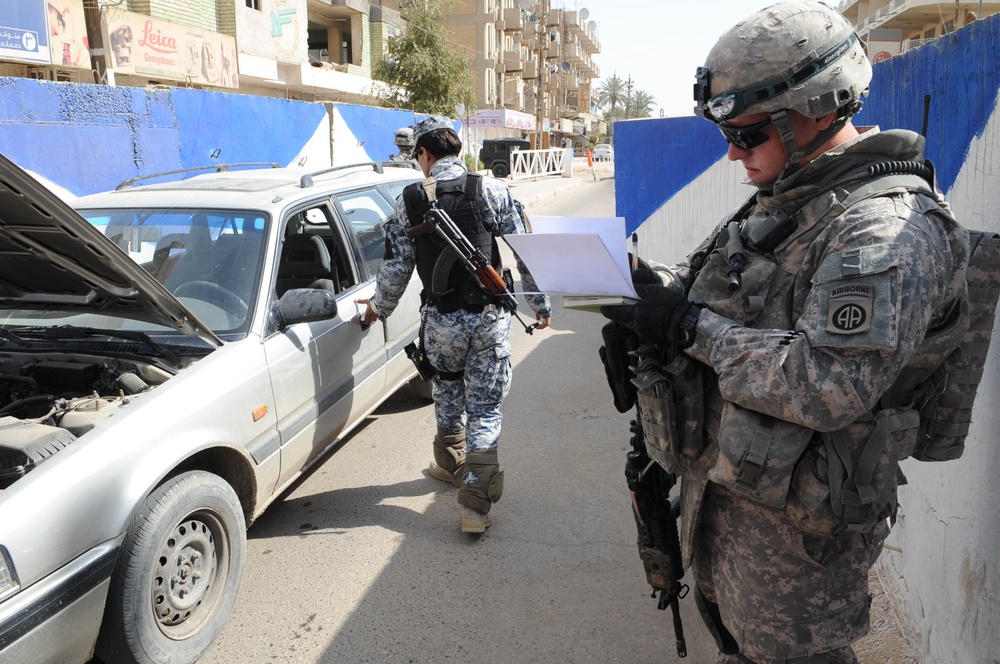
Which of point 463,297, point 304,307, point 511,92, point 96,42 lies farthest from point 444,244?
point 511,92

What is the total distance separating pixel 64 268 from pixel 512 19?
195ft

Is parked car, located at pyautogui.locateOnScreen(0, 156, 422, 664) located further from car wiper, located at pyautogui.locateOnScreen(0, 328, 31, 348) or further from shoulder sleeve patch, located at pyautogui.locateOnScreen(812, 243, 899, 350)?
shoulder sleeve patch, located at pyautogui.locateOnScreen(812, 243, 899, 350)

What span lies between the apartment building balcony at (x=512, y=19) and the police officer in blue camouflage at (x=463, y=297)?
58.0 meters

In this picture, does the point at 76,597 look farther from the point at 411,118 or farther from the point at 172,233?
the point at 411,118

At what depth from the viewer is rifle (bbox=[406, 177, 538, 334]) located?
335 cm

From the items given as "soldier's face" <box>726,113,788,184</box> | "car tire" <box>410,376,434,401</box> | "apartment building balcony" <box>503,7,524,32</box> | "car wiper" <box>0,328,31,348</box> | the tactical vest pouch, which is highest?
"apartment building balcony" <box>503,7,524,32</box>

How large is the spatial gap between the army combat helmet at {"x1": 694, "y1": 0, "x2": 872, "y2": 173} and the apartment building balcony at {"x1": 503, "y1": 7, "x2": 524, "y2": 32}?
59.8m

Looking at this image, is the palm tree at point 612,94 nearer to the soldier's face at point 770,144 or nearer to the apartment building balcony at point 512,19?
the apartment building balcony at point 512,19

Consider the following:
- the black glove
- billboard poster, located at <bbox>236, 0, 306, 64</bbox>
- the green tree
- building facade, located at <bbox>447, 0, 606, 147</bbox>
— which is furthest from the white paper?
building facade, located at <bbox>447, 0, 606, 147</bbox>

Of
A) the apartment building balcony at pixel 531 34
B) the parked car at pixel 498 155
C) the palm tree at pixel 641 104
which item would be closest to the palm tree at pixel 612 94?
the palm tree at pixel 641 104

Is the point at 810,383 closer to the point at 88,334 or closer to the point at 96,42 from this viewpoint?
the point at 88,334

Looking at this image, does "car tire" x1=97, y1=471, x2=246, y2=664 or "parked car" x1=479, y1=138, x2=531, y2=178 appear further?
"parked car" x1=479, y1=138, x2=531, y2=178

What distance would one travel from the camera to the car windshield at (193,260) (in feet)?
10.5

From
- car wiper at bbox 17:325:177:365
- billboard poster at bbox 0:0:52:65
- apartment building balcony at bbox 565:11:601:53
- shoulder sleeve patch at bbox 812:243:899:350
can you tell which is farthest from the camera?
apartment building balcony at bbox 565:11:601:53
